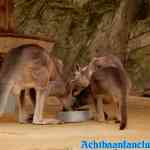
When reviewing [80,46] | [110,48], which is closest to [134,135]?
[110,48]

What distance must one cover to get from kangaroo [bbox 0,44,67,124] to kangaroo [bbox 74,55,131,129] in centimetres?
41

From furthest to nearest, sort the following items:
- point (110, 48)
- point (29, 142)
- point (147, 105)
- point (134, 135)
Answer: point (147, 105)
point (110, 48)
point (134, 135)
point (29, 142)

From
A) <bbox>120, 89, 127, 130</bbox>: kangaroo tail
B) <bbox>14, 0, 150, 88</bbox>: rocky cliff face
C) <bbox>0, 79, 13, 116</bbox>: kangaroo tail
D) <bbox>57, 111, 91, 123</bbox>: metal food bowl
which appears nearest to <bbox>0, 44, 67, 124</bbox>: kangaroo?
<bbox>0, 79, 13, 116</bbox>: kangaroo tail

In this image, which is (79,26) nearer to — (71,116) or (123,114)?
(71,116)

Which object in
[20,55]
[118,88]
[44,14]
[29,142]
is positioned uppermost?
[44,14]

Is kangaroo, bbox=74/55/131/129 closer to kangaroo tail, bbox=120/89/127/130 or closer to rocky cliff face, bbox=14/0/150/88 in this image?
kangaroo tail, bbox=120/89/127/130

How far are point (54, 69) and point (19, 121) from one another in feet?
2.23

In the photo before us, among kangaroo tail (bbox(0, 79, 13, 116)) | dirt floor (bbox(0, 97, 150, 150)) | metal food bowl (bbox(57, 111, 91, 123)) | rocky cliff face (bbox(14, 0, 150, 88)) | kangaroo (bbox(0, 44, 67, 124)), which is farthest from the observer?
rocky cliff face (bbox(14, 0, 150, 88))

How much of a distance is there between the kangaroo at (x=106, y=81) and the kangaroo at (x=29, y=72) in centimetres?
41

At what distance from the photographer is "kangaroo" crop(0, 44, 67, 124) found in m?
4.51

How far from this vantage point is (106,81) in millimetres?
4656

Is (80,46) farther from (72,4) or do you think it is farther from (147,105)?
(147,105)

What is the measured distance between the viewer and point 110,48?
256 inches

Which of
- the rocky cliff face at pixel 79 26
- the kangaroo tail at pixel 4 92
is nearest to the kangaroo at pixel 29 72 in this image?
the kangaroo tail at pixel 4 92
